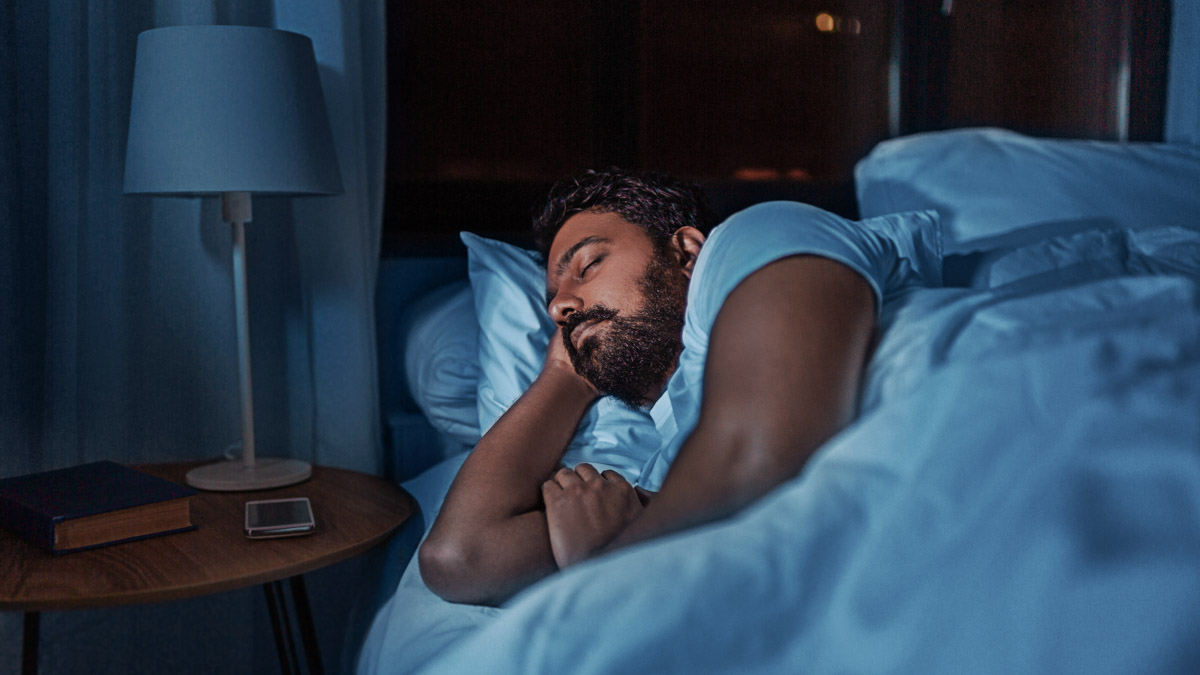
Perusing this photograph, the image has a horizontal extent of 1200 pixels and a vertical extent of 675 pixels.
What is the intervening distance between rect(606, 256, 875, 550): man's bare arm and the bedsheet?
0.03 meters

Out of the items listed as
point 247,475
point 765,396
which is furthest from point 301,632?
point 765,396

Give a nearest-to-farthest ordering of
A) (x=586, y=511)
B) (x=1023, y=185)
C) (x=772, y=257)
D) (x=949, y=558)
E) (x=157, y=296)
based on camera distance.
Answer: (x=949, y=558) < (x=772, y=257) < (x=586, y=511) < (x=1023, y=185) < (x=157, y=296)

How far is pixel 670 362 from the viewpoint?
1.00 m

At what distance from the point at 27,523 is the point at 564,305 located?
633mm

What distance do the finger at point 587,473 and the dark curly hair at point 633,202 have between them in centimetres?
30

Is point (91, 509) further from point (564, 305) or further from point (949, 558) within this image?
point (949, 558)

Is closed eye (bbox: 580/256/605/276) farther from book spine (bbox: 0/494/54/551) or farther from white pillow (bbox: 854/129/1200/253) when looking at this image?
book spine (bbox: 0/494/54/551)

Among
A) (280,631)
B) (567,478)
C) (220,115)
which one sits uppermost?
(220,115)

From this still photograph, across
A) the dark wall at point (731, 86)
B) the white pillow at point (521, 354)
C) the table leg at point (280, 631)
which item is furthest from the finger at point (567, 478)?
the dark wall at point (731, 86)

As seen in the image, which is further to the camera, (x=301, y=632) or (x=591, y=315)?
(x=301, y=632)

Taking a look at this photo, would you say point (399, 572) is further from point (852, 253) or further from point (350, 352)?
point (852, 253)

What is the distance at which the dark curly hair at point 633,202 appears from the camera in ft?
3.50

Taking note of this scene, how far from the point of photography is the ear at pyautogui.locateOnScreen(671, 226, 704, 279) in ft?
3.33

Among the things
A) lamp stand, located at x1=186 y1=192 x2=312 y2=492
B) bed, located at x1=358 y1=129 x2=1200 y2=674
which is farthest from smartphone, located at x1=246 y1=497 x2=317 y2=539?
bed, located at x1=358 y1=129 x2=1200 y2=674
